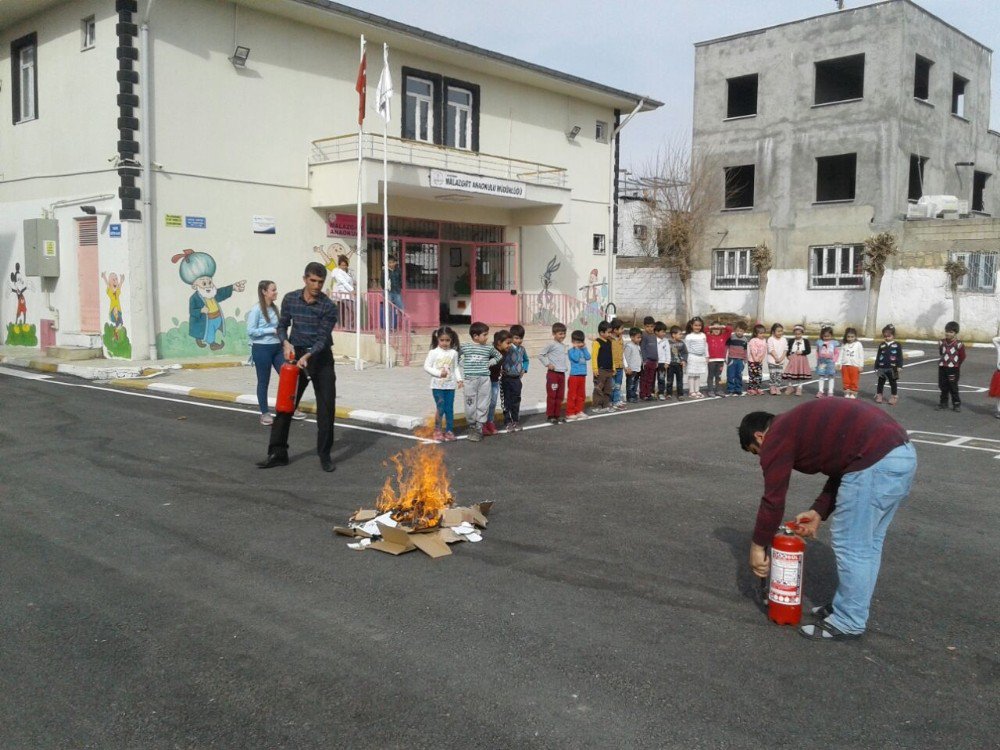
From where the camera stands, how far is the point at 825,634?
4418 millimetres

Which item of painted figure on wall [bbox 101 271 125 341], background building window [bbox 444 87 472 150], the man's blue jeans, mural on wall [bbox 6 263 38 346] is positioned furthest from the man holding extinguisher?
background building window [bbox 444 87 472 150]

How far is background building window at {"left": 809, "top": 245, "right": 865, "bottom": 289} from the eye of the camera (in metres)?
29.6

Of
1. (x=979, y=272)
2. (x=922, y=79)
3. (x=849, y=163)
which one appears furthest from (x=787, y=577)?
(x=922, y=79)

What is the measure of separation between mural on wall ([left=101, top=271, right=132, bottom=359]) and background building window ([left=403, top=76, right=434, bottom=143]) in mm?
7750

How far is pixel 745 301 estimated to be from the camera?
106 feet

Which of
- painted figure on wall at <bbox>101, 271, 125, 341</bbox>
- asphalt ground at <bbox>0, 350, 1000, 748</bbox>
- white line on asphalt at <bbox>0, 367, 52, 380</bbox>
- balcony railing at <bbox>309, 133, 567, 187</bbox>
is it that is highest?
balcony railing at <bbox>309, 133, 567, 187</bbox>

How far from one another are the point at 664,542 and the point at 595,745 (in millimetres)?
2834

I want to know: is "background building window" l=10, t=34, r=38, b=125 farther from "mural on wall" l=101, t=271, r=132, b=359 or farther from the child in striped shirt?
the child in striped shirt

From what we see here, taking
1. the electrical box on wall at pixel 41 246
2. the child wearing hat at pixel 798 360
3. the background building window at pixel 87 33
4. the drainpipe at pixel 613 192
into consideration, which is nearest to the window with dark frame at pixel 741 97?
the drainpipe at pixel 613 192

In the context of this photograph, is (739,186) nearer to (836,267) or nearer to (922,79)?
(836,267)

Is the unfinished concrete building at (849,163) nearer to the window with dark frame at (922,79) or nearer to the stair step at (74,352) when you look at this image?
the window with dark frame at (922,79)

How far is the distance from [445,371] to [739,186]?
26.7 m

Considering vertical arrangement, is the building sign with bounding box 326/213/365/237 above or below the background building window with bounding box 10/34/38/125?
below

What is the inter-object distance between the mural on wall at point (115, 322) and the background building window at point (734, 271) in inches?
913
